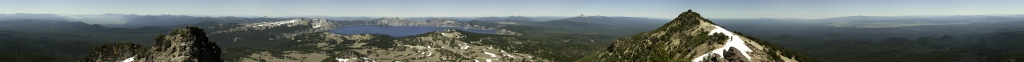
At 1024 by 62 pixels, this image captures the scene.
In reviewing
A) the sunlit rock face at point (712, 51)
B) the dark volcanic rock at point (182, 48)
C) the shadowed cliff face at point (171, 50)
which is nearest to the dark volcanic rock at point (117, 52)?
the shadowed cliff face at point (171, 50)

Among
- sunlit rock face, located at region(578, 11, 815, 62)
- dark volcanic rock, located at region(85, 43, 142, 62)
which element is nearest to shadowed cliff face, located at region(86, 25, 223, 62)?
dark volcanic rock, located at region(85, 43, 142, 62)

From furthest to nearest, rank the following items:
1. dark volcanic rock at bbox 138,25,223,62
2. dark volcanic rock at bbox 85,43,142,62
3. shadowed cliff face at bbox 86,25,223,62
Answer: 1. dark volcanic rock at bbox 85,43,142,62
2. shadowed cliff face at bbox 86,25,223,62
3. dark volcanic rock at bbox 138,25,223,62

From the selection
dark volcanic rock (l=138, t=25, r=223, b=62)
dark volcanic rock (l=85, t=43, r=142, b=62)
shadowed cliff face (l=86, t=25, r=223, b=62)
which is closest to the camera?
dark volcanic rock (l=138, t=25, r=223, b=62)

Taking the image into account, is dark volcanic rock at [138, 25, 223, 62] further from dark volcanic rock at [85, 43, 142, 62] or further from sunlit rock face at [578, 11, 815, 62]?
sunlit rock face at [578, 11, 815, 62]

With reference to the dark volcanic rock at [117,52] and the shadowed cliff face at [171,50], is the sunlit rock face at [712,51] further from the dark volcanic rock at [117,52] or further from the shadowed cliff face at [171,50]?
the dark volcanic rock at [117,52]

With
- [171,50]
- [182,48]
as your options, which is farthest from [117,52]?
[182,48]

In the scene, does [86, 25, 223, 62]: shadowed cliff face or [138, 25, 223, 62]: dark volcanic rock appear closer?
[138, 25, 223, 62]: dark volcanic rock

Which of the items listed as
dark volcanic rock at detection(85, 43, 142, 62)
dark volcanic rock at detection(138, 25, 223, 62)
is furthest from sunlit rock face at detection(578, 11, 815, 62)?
dark volcanic rock at detection(85, 43, 142, 62)

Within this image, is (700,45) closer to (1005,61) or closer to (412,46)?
(412,46)
